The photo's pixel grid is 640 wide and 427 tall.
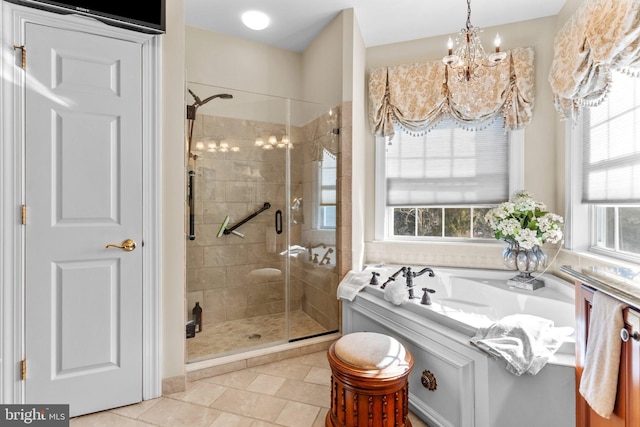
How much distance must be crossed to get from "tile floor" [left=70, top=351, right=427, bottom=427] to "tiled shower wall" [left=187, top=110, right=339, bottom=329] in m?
0.70

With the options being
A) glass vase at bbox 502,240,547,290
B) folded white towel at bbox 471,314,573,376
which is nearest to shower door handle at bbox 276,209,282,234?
folded white towel at bbox 471,314,573,376

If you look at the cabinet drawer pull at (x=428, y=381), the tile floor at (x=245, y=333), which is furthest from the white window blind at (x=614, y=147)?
the tile floor at (x=245, y=333)

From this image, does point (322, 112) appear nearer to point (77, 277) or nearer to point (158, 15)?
point (158, 15)

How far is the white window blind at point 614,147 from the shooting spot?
5.93ft

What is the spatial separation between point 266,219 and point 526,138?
7.79 ft

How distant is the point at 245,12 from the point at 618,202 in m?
3.08

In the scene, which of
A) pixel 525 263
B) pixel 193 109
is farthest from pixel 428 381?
pixel 193 109

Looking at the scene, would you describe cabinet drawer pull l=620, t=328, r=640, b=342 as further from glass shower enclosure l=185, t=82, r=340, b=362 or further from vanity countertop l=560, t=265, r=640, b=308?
glass shower enclosure l=185, t=82, r=340, b=362

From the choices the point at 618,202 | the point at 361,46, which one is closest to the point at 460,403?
the point at 618,202

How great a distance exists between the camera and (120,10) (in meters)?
1.68

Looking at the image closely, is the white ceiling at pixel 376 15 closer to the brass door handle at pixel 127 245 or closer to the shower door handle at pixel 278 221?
the shower door handle at pixel 278 221

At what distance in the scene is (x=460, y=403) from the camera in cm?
142

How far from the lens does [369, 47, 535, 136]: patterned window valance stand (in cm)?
253

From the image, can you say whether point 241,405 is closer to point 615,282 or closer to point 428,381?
point 428,381
